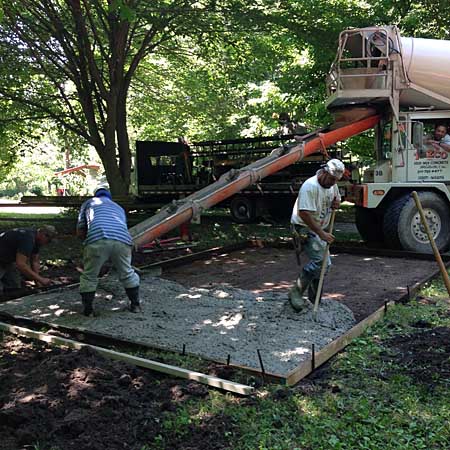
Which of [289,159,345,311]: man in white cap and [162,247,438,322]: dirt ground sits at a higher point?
[289,159,345,311]: man in white cap

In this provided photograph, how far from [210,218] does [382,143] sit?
7137 millimetres

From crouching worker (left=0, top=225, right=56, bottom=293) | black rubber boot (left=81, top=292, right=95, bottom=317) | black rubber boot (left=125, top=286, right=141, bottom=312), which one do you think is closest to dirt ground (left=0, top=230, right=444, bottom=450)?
black rubber boot (left=81, top=292, right=95, bottom=317)

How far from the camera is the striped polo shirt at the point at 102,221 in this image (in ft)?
18.7

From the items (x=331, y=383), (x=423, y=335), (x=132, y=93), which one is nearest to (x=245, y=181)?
(x=423, y=335)

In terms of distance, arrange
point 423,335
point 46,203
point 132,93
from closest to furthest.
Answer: point 423,335 → point 46,203 → point 132,93

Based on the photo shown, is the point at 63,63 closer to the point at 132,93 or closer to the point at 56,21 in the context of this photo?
the point at 56,21

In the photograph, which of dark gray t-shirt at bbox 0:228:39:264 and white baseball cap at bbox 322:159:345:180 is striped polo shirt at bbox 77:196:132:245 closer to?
dark gray t-shirt at bbox 0:228:39:264

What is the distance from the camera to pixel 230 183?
895 cm

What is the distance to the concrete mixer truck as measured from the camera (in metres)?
9.35

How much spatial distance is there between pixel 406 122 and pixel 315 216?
490 centimetres

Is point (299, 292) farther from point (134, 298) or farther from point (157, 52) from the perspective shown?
point (157, 52)

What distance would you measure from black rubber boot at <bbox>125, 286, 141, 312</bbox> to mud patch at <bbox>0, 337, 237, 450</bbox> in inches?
53.4

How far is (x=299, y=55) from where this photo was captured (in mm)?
16422

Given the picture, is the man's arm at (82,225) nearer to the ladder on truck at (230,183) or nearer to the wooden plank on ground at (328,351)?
the ladder on truck at (230,183)
